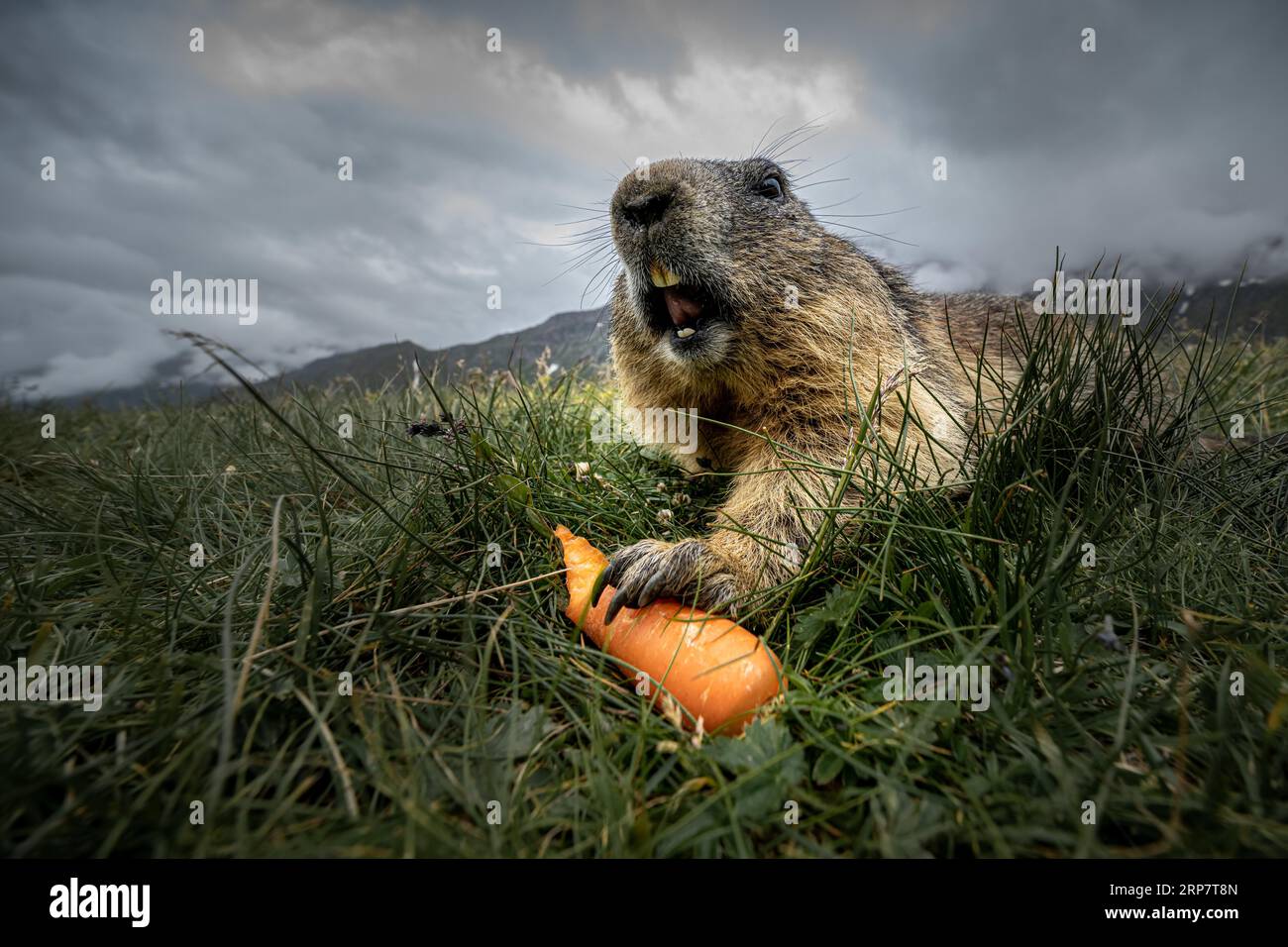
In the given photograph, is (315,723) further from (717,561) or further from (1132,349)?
(1132,349)

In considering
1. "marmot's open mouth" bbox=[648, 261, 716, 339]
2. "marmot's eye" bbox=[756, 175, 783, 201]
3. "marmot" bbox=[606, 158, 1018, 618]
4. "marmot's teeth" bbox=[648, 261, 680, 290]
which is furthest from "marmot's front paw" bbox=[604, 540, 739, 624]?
"marmot's eye" bbox=[756, 175, 783, 201]

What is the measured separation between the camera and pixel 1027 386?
8.02ft

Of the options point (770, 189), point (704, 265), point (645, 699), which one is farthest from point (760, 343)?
point (645, 699)

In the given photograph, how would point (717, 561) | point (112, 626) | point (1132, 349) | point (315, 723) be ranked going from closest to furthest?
point (315, 723) < point (112, 626) < point (717, 561) < point (1132, 349)

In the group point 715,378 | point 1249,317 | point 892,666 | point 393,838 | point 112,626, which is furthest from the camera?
point 1249,317

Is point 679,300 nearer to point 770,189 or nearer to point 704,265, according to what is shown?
point 704,265

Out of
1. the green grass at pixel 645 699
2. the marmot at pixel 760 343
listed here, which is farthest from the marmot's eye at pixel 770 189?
the green grass at pixel 645 699

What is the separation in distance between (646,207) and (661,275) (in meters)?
0.36

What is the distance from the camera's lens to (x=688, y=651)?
1939mm

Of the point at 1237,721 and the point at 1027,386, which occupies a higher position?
the point at 1027,386

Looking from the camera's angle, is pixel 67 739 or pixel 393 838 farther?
pixel 67 739
